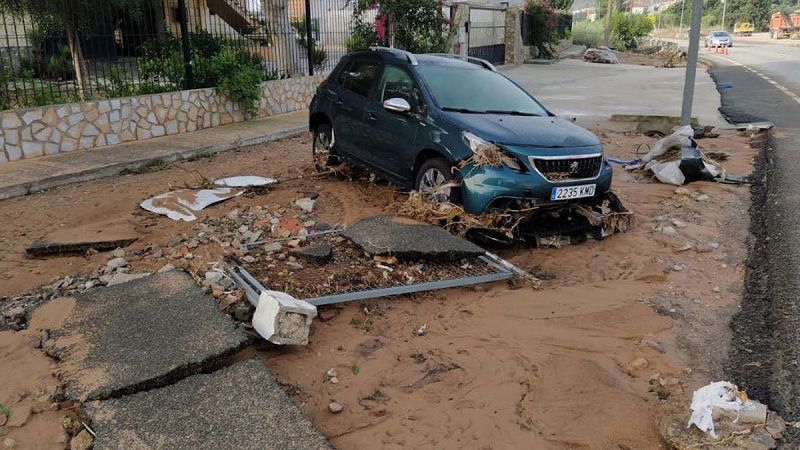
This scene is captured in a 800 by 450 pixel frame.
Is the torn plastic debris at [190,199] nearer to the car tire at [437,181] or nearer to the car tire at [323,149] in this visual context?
the car tire at [323,149]

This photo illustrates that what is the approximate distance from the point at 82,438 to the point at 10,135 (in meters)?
7.22

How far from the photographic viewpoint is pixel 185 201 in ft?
23.7

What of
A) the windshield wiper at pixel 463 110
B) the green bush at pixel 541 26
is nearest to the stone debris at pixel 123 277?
the windshield wiper at pixel 463 110

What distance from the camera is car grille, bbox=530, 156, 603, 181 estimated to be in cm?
581

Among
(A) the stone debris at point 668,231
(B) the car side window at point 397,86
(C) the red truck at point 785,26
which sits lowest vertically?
(A) the stone debris at point 668,231

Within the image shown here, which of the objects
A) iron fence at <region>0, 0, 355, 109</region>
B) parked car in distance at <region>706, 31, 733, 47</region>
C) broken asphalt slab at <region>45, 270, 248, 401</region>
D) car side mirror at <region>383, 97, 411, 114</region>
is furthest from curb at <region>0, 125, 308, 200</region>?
parked car in distance at <region>706, 31, 733, 47</region>

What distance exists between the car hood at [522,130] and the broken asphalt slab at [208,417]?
11.2 ft

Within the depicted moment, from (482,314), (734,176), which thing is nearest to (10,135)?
(482,314)

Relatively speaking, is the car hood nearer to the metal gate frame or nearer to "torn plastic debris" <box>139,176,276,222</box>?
"torn plastic debris" <box>139,176,276,222</box>

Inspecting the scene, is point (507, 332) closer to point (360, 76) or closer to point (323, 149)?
point (360, 76)

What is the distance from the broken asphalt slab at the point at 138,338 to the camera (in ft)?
11.4

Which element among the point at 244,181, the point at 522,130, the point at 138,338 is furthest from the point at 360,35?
the point at 138,338

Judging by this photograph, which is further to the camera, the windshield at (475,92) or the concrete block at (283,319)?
the windshield at (475,92)

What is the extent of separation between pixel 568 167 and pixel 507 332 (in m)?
2.17
